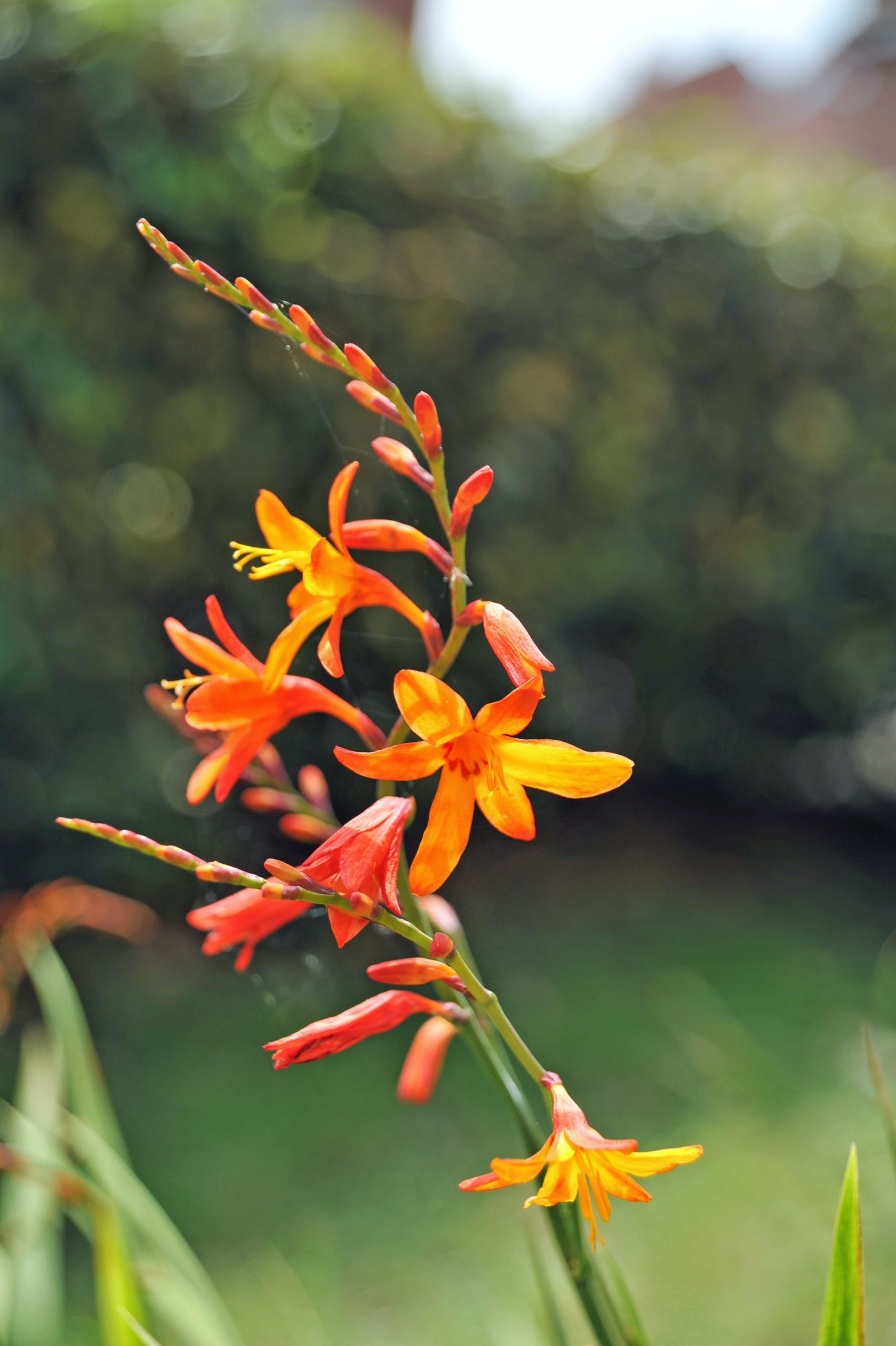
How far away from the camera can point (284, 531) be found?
0.79m

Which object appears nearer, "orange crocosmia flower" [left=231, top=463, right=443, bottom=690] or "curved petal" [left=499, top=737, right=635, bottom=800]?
"curved petal" [left=499, top=737, right=635, bottom=800]

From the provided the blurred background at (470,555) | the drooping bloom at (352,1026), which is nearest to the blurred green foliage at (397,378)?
the blurred background at (470,555)

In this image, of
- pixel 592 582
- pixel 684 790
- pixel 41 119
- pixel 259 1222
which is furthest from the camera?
pixel 684 790

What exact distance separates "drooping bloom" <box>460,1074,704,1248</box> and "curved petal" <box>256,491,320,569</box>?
454 millimetres

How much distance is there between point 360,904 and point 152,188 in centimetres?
300

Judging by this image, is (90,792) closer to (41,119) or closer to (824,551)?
(41,119)

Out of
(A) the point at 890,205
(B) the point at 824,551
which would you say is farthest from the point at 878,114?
(B) the point at 824,551

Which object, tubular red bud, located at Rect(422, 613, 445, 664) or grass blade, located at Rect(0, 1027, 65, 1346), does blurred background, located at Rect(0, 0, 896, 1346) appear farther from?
tubular red bud, located at Rect(422, 613, 445, 664)

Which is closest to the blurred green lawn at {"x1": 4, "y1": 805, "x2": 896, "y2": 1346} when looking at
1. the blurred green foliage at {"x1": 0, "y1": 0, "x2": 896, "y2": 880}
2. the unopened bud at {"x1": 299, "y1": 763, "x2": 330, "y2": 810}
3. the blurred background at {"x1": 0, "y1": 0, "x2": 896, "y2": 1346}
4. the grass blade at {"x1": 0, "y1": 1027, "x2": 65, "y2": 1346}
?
the blurred background at {"x1": 0, "y1": 0, "x2": 896, "y2": 1346}

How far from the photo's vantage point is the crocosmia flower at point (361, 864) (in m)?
0.61

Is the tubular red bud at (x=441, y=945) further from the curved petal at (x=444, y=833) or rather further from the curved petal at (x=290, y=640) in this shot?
the curved petal at (x=290, y=640)

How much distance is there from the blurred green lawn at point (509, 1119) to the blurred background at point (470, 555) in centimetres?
1

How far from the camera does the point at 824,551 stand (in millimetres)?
4348

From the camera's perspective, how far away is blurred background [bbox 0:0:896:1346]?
2.61 metres
